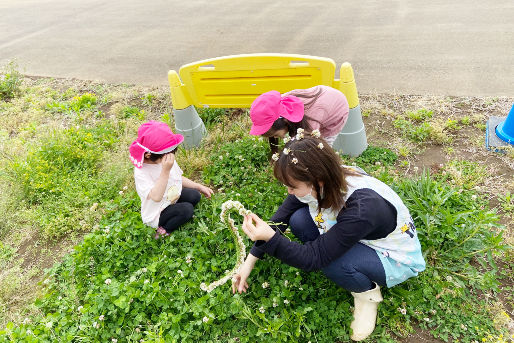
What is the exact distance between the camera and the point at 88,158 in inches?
150

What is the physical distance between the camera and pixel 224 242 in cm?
276

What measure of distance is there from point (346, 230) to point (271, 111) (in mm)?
1088

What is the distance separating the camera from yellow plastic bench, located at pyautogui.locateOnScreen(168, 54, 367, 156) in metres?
3.20

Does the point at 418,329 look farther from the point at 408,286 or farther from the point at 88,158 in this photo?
the point at 88,158

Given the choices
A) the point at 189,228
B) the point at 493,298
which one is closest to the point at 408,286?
the point at 493,298

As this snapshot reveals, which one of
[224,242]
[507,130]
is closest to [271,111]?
[224,242]

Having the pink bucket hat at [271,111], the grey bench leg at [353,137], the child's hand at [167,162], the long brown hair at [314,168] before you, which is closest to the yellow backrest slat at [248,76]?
the grey bench leg at [353,137]

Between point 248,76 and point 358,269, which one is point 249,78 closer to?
point 248,76

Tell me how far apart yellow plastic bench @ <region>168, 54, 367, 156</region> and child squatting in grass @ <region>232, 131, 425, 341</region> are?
4.42 ft

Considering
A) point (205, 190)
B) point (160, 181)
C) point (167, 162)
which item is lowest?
point (205, 190)

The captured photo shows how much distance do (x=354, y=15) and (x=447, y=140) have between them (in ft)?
13.5

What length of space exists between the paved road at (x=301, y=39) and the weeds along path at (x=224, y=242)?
2.72 feet

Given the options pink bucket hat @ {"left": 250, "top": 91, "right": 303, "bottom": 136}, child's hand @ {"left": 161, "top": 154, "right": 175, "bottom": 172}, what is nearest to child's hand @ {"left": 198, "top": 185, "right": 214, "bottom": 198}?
child's hand @ {"left": 161, "top": 154, "right": 175, "bottom": 172}

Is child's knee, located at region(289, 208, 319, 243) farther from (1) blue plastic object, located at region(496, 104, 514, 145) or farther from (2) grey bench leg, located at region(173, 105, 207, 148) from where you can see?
(1) blue plastic object, located at region(496, 104, 514, 145)
